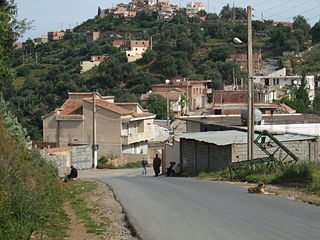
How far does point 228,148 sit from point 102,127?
1079 inches

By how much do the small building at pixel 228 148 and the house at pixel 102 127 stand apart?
73.8ft

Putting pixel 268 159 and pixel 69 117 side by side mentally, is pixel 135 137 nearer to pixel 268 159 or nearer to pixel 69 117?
pixel 69 117

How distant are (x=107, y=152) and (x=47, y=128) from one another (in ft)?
19.3

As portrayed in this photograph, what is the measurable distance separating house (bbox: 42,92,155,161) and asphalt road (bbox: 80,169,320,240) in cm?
3462

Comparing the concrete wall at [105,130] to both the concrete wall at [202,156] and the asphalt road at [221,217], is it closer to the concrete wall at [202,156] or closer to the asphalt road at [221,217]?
the concrete wall at [202,156]

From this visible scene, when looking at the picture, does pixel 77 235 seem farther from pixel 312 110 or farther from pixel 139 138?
pixel 312 110

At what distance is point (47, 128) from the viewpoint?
5272cm

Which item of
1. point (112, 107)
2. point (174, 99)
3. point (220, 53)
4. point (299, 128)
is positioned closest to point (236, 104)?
point (112, 107)

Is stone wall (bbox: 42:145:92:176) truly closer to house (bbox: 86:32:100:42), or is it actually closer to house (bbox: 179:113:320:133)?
house (bbox: 179:113:320:133)

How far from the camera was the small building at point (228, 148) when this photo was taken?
2403 cm

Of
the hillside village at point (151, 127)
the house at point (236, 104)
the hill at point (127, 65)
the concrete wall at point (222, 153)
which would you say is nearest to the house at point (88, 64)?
the hillside village at point (151, 127)

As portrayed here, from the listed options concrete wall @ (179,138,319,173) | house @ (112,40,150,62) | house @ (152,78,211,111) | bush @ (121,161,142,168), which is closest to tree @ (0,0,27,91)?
concrete wall @ (179,138,319,173)

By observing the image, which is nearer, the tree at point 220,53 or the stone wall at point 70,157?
the stone wall at point 70,157

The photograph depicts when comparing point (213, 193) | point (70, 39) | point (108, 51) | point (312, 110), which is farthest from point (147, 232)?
point (70, 39)
